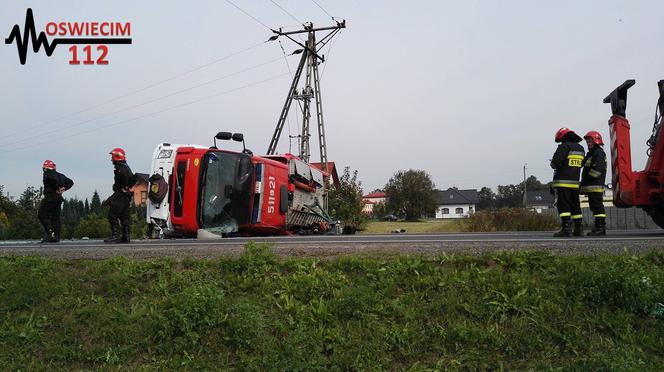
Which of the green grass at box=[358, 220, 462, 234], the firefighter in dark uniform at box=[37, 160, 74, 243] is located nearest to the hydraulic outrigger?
the green grass at box=[358, 220, 462, 234]

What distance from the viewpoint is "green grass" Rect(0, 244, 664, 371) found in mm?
3453

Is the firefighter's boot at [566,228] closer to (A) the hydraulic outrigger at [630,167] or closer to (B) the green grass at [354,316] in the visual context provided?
(A) the hydraulic outrigger at [630,167]

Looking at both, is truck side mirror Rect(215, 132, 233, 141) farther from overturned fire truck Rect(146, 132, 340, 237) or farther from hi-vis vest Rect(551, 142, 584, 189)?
hi-vis vest Rect(551, 142, 584, 189)

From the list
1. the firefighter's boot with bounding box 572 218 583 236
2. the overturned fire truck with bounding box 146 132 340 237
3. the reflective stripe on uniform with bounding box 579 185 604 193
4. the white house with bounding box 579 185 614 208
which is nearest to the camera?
the firefighter's boot with bounding box 572 218 583 236

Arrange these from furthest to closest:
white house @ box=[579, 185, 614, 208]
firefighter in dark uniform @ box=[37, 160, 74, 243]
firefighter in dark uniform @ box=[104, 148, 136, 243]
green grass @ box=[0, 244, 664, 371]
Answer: firefighter in dark uniform @ box=[37, 160, 74, 243]
firefighter in dark uniform @ box=[104, 148, 136, 243]
white house @ box=[579, 185, 614, 208]
green grass @ box=[0, 244, 664, 371]

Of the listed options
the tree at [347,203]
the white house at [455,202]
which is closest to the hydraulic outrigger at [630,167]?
the tree at [347,203]

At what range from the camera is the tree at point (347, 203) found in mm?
22094

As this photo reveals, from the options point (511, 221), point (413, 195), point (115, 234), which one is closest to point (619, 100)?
point (511, 221)

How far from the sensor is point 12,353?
3814 millimetres

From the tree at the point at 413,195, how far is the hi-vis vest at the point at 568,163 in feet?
201

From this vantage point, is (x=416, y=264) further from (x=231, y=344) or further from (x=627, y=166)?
(x=627, y=166)

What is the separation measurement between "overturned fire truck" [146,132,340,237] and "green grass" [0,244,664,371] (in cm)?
662

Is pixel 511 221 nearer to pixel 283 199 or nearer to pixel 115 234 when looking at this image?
pixel 283 199

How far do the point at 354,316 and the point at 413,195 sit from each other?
65523mm
